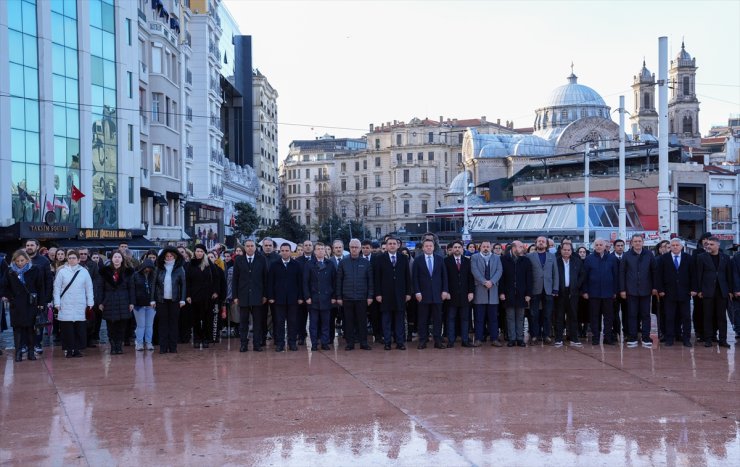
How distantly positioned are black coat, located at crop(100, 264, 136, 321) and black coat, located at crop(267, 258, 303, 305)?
2.48 meters

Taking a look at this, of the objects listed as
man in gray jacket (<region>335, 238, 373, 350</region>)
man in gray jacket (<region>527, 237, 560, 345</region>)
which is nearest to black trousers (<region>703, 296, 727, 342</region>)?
man in gray jacket (<region>527, 237, 560, 345</region>)

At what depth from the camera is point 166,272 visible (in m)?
14.2

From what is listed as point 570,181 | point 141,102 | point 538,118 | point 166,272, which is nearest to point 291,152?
point 538,118

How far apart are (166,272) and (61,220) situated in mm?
20093

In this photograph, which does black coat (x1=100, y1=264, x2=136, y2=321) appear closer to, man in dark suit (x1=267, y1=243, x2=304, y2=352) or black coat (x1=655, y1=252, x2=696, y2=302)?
man in dark suit (x1=267, y1=243, x2=304, y2=352)

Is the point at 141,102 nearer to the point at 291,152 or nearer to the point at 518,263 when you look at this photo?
the point at 518,263

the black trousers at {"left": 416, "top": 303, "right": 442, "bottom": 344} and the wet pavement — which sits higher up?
the black trousers at {"left": 416, "top": 303, "right": 442, "bottom": 344}

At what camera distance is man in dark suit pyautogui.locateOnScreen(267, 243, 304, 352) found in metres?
14.1

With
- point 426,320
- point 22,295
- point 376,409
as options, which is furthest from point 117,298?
point 376,409

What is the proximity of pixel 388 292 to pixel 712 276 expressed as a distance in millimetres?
5915

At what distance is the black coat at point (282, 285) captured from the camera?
1412 centimetres

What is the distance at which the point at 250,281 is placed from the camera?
14.2 m

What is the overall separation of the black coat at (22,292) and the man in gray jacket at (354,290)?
5.19m

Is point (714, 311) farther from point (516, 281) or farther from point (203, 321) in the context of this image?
point (203, 321)
